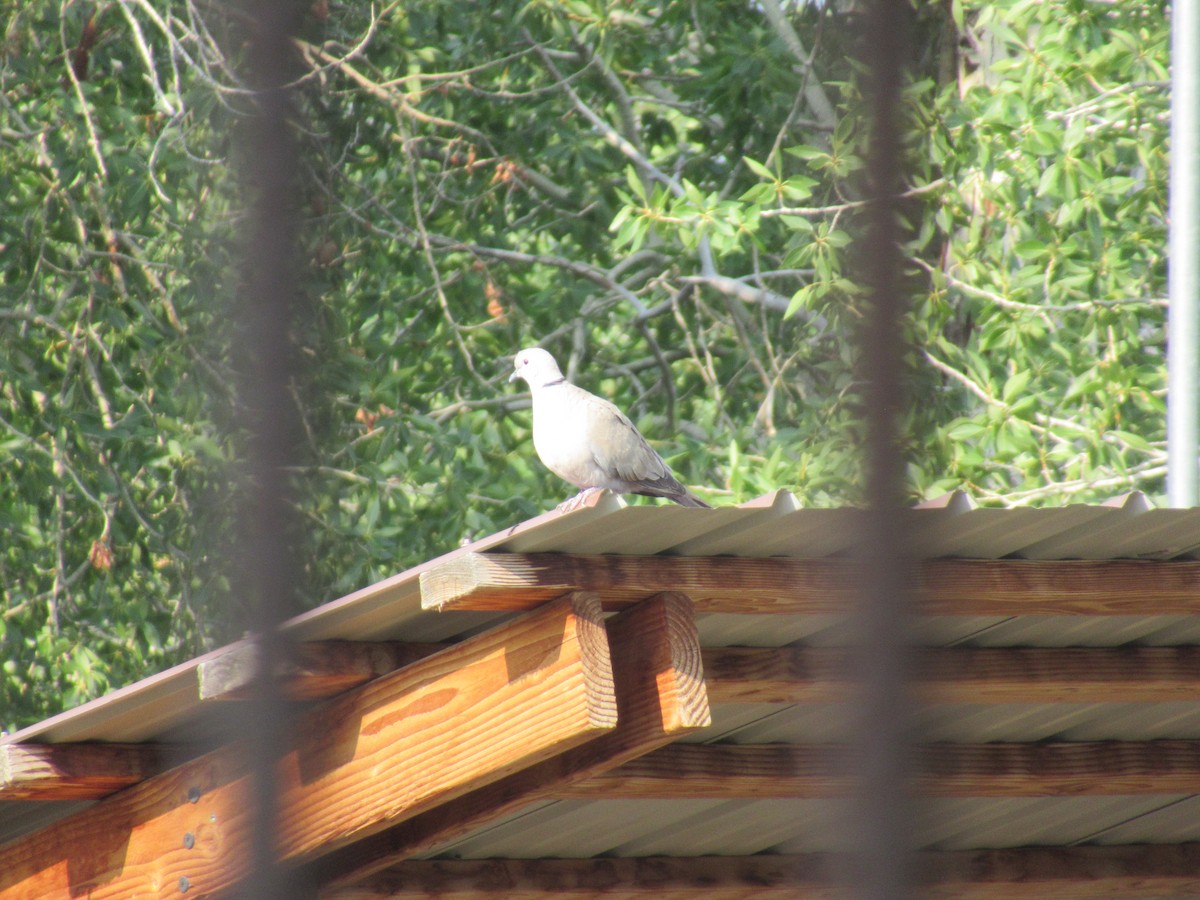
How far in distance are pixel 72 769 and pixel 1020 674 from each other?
171 centimetres

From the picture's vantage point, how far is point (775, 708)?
10.5 feet

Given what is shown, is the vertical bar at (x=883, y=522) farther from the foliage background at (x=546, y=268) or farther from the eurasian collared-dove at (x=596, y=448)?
the foliage background at (x=546, y=268)

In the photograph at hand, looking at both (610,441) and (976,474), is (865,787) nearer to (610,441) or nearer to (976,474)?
(610,441)

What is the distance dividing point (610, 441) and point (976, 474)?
9.64ft

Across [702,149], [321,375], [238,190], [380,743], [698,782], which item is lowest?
[698,782]

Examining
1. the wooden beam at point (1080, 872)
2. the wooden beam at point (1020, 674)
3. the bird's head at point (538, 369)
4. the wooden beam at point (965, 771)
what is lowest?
the wooden beam at point (1080, 872)

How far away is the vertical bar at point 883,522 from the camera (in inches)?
28.3

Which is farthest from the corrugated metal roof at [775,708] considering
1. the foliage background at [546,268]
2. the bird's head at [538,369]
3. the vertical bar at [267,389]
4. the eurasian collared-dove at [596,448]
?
the foliage background at [546,268]

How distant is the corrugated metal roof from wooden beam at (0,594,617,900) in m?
0.10

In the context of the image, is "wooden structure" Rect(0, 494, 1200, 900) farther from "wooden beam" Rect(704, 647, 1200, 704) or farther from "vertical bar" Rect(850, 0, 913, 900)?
"vertical bar" Rect(850, 0, 913, 900)

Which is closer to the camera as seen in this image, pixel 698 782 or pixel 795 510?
pixel 795 510

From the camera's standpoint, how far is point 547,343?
8.50m

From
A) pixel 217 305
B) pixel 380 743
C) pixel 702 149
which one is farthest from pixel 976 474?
pixel 217 305

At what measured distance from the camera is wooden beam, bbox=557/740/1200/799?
3.04 m
